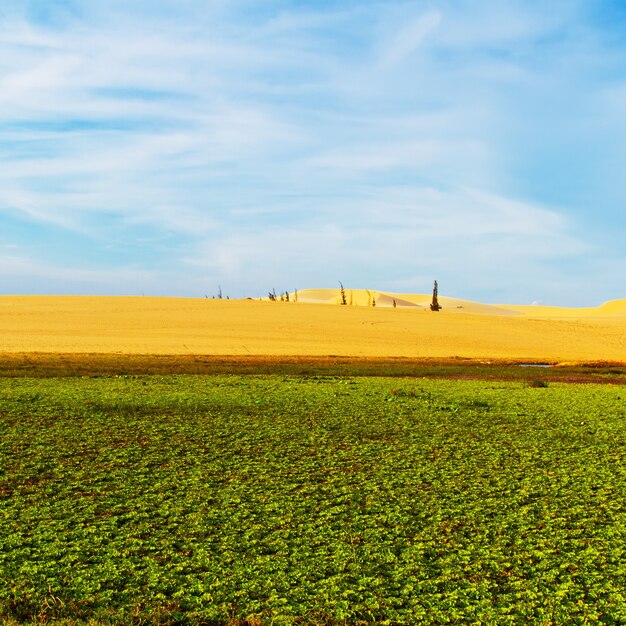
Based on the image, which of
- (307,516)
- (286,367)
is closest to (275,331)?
(286,367)

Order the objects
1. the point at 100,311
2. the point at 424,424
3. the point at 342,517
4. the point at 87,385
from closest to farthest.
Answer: the point at 342,517, the point at 424,424, the point at 87,385, the point at 100,311

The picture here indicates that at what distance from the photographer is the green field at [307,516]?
658 cm

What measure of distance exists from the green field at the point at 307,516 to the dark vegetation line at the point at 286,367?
10.4 metres

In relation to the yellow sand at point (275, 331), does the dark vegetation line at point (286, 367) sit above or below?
below

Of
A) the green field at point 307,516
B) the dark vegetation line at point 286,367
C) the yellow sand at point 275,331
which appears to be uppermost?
the yellow sand at point 275,331

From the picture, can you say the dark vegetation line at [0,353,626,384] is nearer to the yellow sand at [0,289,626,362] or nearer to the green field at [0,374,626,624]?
the yellow sand at [0,289,626,362]

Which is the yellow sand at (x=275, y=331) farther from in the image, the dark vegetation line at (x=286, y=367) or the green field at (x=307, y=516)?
the green field at (x=307, y=516)

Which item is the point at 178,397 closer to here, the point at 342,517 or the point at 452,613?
the point at 342,517

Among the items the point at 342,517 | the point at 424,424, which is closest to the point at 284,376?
the point at 424,424

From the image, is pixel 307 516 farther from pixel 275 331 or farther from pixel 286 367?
pixel 275 331

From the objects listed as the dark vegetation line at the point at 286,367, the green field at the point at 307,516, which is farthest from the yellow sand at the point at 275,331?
the green field at the point at 307,516

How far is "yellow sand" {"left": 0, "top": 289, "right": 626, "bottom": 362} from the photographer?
42469mm

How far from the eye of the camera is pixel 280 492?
10.0 meters

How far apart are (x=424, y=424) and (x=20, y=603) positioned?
10.7 m
